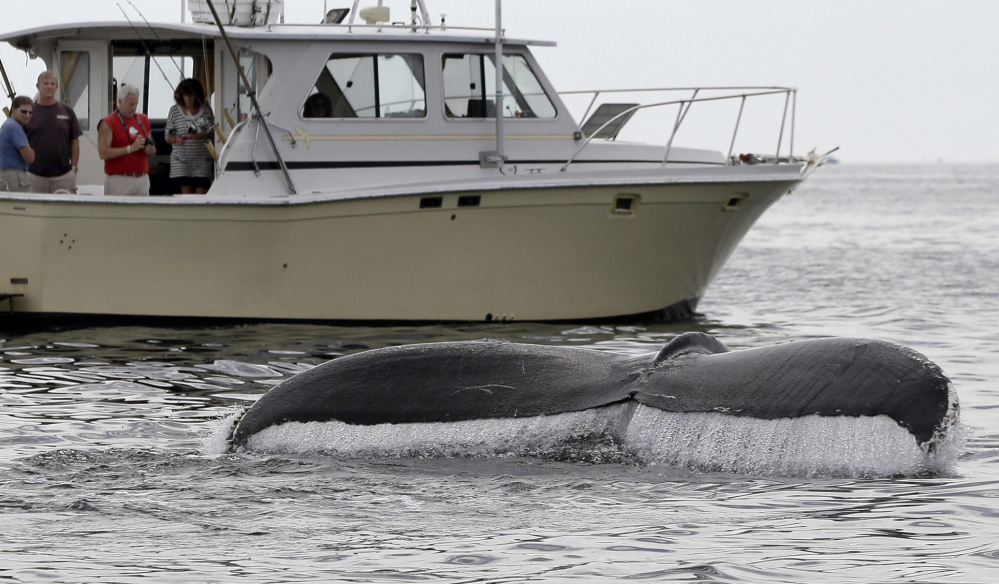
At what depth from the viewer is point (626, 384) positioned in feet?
16.6

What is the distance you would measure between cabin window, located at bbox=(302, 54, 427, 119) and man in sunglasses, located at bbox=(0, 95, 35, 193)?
2570 millimetres

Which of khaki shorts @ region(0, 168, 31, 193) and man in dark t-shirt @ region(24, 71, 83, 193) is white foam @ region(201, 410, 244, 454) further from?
khaki shorts @ region(0, 168, 31, 193)

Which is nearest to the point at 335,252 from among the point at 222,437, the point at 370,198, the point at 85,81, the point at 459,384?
the point at 370,198

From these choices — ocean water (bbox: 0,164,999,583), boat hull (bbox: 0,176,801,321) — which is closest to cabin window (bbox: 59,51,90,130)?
boat hull (bbox: 0,176,801,321)

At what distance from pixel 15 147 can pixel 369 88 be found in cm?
331

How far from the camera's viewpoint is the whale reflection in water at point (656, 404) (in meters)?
4.84

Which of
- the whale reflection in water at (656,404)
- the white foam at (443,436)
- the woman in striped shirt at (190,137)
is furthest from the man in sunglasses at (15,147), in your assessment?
the whale reflection in water at (656,404)

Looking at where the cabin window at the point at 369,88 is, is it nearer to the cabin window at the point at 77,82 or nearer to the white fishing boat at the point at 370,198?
the white fishing boat at the point at 370,198

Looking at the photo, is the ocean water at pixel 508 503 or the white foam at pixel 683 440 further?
the white foam at pixel 683 440

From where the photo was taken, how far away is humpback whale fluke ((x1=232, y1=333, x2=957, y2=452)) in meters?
4.82

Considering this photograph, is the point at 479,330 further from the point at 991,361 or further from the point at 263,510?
the point at 263,510

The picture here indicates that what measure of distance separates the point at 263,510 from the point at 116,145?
24.5 ft

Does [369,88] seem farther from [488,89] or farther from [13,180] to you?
[13,180]

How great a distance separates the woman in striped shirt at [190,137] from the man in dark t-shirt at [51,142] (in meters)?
0.90
